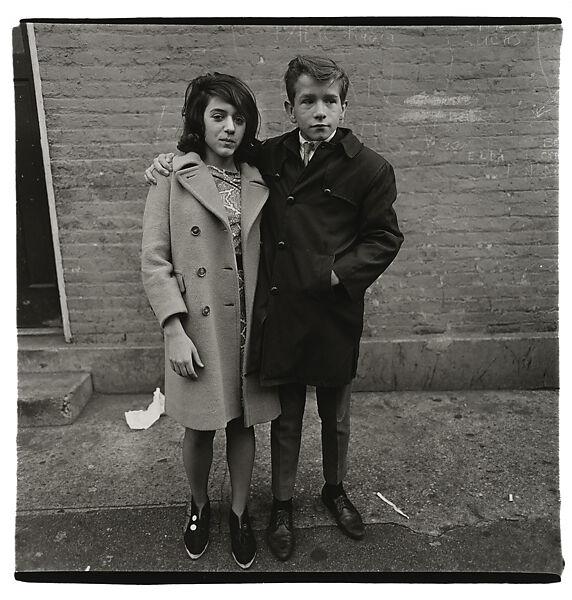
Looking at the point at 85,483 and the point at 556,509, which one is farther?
the point at 85,483

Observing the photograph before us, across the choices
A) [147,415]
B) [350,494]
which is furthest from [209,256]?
[147,415]

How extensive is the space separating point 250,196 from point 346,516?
148 cm

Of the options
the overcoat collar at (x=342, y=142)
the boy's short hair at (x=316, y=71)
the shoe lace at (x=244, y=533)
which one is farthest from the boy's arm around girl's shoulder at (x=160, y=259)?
the shoe lace at (x=244, y=533)

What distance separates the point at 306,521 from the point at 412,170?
2.16 m

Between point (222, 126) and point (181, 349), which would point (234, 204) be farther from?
point (181, 349)

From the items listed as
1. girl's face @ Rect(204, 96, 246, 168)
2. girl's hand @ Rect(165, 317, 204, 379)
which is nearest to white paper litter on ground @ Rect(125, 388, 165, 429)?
girl's hand @ Rect(165, 317, 204, 379)

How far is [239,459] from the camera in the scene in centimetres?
233

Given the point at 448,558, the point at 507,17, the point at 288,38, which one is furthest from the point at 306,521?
the point at 288,38

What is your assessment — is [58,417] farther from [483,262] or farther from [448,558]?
[483,262]

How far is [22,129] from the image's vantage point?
132 inches

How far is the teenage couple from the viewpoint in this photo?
204cm

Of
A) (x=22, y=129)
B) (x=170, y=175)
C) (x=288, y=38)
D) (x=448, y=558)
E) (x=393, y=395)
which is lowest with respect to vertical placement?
(x=448, y=558)

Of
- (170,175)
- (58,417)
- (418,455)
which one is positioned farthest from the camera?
(58,417)

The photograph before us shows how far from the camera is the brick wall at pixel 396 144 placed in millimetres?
3186
